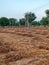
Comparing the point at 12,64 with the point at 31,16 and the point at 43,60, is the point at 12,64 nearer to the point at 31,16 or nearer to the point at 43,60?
the point at 43,60

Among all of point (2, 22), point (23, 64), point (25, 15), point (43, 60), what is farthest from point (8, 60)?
point (2, 22)

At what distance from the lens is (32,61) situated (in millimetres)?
4645

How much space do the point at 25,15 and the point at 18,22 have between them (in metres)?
13.6

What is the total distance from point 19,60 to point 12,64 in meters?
0.36

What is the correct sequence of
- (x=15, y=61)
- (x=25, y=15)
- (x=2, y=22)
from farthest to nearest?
(x=2, y=22), (x=25, y=15), (x=15, y=61)

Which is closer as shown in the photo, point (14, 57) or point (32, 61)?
point (32, 61)

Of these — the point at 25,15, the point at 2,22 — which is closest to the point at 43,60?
the point at 25,15

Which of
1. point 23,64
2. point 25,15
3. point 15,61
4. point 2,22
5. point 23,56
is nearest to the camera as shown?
point 23,64

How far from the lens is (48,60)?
457cm

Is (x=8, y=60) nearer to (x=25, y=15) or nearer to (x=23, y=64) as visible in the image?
(x=23, y=64)

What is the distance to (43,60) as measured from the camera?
4594mm

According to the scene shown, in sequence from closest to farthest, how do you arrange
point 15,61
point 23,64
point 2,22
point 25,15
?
point 23,64, point 15,61, point 25,15, point 2,22

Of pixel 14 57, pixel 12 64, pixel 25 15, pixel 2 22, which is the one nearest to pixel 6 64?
pixel 12 64

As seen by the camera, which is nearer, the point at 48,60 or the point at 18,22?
the point at 48,60
